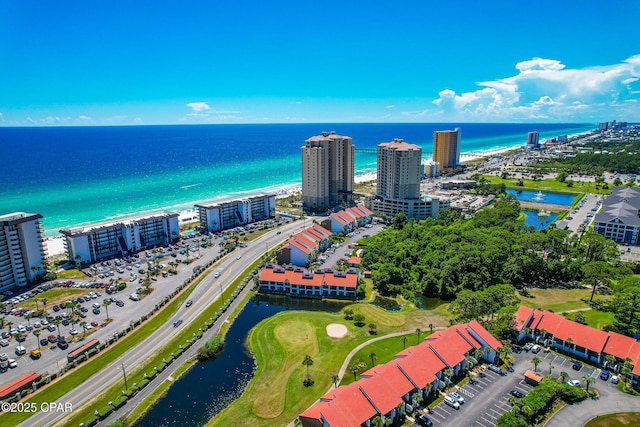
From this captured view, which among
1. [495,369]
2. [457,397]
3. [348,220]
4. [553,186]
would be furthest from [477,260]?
[553,186]

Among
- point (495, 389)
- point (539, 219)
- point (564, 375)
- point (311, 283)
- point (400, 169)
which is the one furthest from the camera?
point (539, 219)

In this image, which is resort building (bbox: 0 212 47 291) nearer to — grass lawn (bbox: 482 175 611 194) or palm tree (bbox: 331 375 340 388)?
palm tree (bbox: 331 375 340 388)

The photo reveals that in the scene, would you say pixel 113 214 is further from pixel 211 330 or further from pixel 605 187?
pixel 605 187

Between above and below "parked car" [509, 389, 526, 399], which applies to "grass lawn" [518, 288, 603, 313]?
above

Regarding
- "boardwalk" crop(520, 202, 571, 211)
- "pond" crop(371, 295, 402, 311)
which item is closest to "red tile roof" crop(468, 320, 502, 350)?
"pond" crop(371, 295, 402, 311)

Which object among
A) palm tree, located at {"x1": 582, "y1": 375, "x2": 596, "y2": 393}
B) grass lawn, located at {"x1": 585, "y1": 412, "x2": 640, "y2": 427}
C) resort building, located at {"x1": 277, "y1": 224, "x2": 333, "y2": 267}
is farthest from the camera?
resort building, located at {"x1": 277, "y1": 224, "x2": 333, "y2": 267}

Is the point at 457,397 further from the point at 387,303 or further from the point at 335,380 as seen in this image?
the point at 387,303

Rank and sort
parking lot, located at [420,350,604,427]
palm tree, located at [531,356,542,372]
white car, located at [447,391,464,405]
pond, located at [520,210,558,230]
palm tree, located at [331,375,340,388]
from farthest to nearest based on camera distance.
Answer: pond, located at [520,210,558,230], palm tree, located at [531,356,542,372], palm tree, located at [331,375,340,388], white car, located at [447,391,464,405], parking lot, located at [420,350,604,427]
